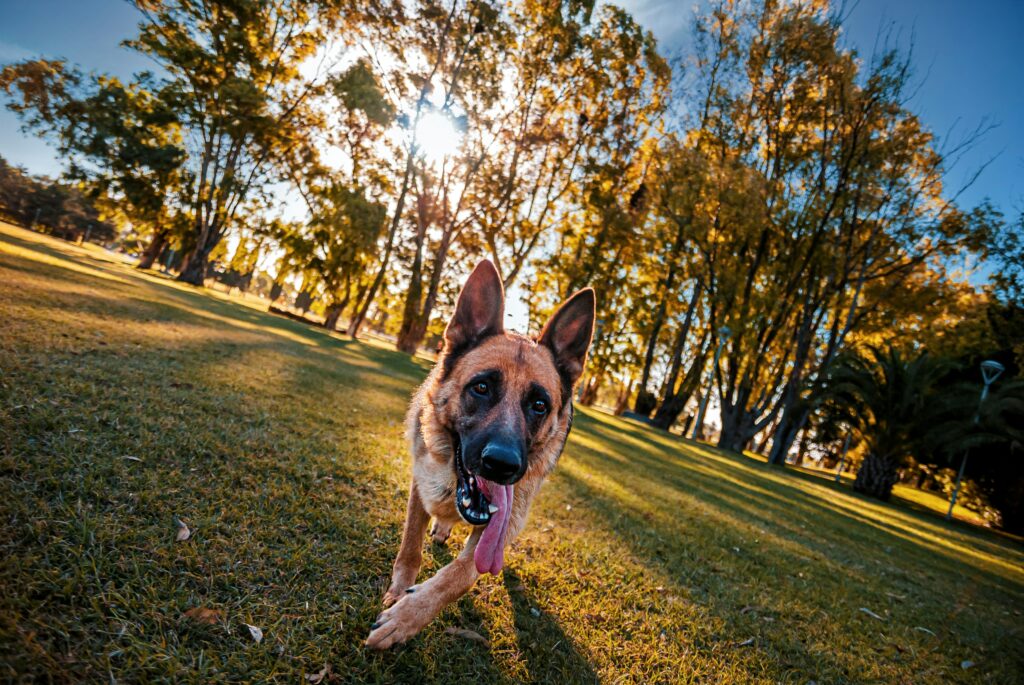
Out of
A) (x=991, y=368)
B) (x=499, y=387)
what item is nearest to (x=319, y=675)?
(x=499, y=387)

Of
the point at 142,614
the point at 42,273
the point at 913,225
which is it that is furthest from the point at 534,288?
the point at 142,614

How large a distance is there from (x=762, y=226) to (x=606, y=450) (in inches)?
767

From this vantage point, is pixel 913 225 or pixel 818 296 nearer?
A: pixel 913 225

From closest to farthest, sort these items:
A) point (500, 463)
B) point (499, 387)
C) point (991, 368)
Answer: point (500, 463)
point (499, 387)
point (991, 368)

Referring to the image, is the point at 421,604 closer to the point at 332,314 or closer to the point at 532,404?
the point at 532,404

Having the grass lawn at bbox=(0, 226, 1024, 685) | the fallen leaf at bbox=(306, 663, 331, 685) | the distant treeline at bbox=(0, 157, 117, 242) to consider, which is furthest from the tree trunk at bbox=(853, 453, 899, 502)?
the distant treeline at bbox=(0, 157, 117, 242)

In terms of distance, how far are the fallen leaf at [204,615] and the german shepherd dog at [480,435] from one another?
718 millimetres

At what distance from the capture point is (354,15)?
2273cm

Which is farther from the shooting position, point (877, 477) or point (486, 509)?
point (877, 477)

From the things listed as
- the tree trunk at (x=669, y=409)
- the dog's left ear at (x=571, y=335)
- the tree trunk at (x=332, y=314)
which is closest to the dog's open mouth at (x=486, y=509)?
the dog's left ear at (x=571, y=335)

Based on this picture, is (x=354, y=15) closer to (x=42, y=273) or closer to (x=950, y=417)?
(x=42, y=273)

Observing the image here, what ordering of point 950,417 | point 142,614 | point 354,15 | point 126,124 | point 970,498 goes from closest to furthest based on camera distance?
1. point 142,614
2. point 950,417
3. point 970,498
4. point 354,15
5. point 126,124

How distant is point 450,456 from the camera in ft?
9.95

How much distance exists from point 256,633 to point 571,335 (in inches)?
108
